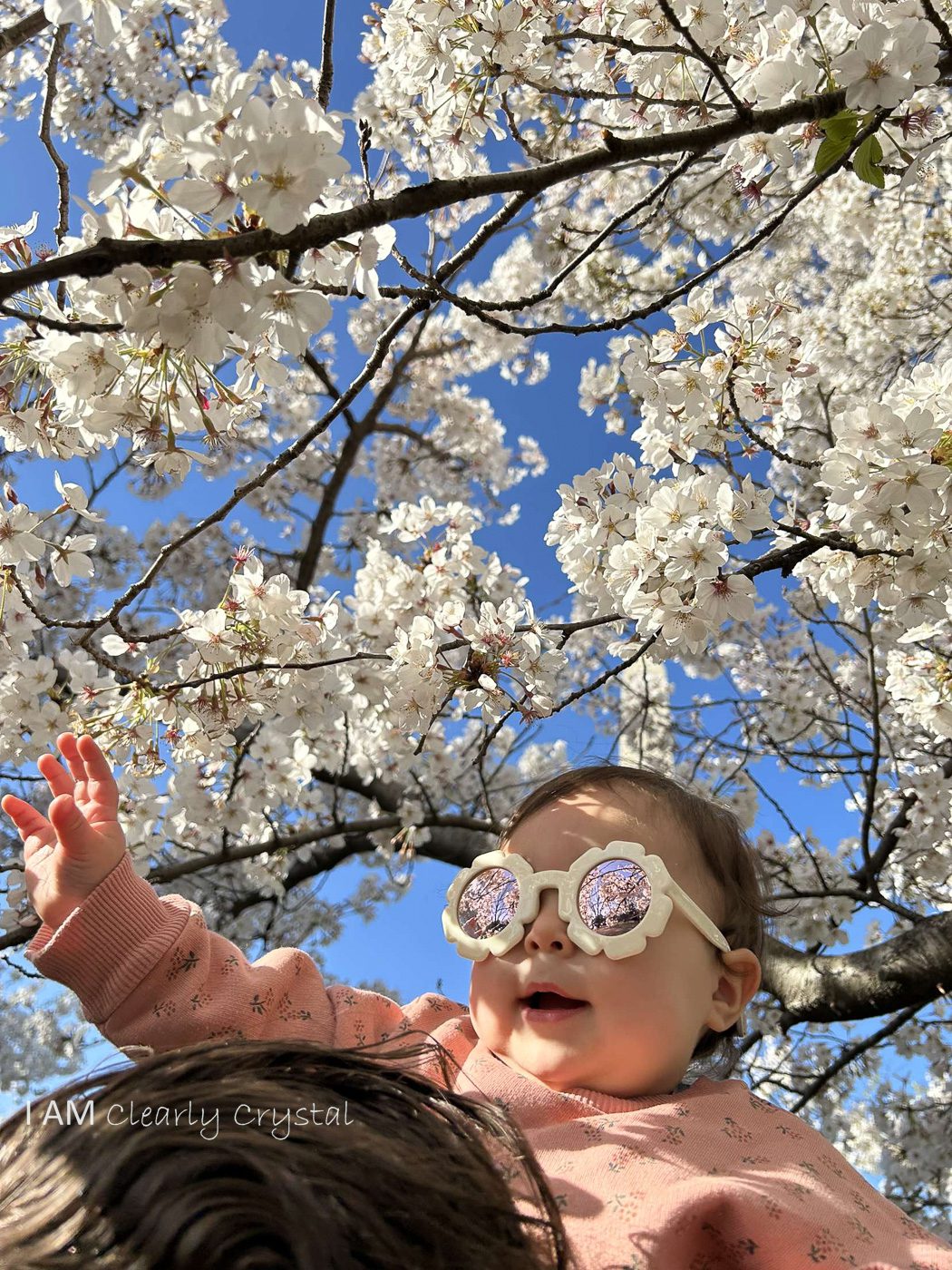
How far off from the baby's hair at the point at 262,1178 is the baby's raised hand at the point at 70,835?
1.95 feet

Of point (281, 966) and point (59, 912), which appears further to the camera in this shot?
point (281, 966)

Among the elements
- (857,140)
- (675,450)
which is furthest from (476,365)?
(857,140)

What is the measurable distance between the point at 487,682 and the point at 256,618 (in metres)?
0.61

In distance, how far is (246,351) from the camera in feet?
4.68

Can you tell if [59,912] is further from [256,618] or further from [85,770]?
[256,618]

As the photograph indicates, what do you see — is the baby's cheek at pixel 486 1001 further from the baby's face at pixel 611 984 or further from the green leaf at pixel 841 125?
the green leaf at pixel 841 125

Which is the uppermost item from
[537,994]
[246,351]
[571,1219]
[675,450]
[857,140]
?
[675,450]

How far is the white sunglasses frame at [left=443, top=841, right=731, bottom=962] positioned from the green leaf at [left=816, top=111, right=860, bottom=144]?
4.06 ft

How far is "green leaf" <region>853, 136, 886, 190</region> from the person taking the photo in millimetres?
1396

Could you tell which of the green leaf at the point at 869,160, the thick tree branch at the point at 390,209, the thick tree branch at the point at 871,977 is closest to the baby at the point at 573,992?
the thick tree branch at the point at 390,209

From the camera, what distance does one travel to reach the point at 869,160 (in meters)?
1.40

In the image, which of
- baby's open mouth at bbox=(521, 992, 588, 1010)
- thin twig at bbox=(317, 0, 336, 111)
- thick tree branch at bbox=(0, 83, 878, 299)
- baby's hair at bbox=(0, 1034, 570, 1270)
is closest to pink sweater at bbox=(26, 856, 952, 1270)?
baby's open mouth at bbox=(521, 992, 588, 1010)

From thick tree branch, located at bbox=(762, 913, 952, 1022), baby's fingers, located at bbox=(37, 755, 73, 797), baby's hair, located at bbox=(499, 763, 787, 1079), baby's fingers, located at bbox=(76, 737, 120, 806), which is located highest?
thick tree branch, located at bbox=(762, 913, 952, 1022)

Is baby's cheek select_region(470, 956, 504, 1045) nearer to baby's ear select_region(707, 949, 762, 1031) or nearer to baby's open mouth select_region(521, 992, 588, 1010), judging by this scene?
baby's open mouth select_region(521, 992, 588, 1010)
